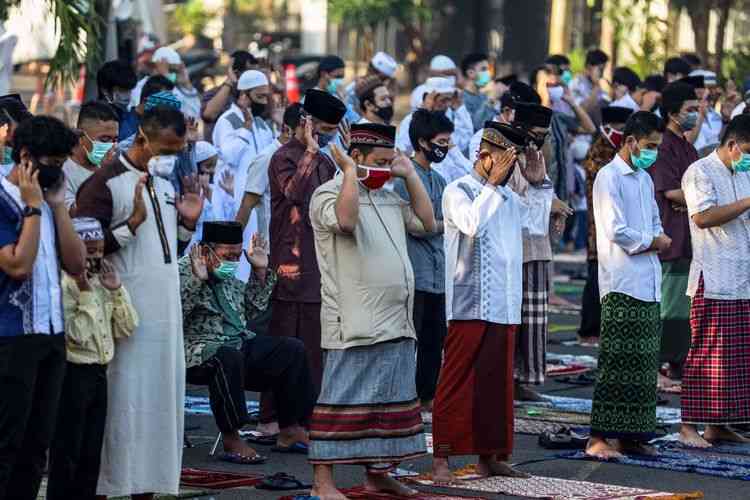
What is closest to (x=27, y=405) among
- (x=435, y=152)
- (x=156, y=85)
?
(x=435, y=152)

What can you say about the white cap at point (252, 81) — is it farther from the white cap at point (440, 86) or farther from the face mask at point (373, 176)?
the face mask at point (373, 176)

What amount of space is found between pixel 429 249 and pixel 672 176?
2.11 m

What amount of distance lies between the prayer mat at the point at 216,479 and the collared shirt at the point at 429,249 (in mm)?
2269

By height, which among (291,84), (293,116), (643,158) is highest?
(291,84)

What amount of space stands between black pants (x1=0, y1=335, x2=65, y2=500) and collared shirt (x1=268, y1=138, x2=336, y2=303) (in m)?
3.25

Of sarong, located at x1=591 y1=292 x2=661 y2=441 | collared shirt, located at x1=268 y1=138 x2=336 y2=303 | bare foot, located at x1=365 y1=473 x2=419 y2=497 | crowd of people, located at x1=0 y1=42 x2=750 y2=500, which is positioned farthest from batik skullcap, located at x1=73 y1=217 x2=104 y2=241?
sarong, located at x1=591 y1=292 x2=661 y2=441

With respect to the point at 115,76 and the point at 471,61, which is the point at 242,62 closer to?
the point at 115,76

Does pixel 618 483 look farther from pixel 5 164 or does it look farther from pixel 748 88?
pixel 748 88

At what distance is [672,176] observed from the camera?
1250cm

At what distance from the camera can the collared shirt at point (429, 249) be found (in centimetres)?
1130

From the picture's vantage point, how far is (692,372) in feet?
35.4

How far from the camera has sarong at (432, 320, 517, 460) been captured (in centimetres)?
938

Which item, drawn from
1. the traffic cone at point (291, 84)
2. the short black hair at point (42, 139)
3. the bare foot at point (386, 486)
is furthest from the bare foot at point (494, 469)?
the traffic cone at point (291, 84)

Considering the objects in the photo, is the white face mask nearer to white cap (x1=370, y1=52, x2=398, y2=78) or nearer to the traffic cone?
white cap (x1=370, y1=52, x2=398, y2=78)
